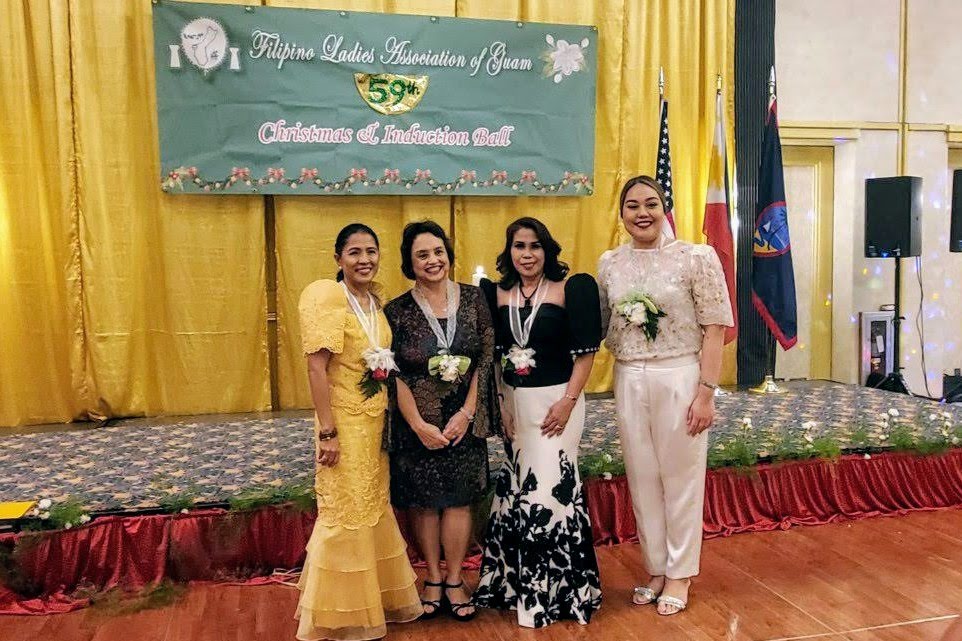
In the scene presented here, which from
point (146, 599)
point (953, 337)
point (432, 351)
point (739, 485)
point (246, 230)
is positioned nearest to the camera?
point (432, 351)

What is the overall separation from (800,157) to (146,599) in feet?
18.7

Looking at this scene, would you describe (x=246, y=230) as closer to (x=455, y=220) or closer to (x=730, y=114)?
(x=455, y=220)

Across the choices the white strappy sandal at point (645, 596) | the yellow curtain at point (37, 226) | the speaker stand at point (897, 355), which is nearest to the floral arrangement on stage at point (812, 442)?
the white strappy sandal at point (645, 596)

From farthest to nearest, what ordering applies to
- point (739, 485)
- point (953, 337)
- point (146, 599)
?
point (953, 337) → point (739, 485) → point (146, 599)

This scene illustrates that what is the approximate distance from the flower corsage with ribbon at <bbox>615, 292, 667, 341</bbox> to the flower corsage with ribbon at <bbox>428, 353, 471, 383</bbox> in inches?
21.9

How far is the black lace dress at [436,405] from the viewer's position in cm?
271

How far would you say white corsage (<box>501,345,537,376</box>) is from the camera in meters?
2.71

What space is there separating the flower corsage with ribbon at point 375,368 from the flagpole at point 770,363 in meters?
3.88

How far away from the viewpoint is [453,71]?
18.3ft

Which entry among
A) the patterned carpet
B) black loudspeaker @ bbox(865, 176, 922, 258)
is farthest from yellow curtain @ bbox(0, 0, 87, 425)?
black loudspeaker @ bbox(865, 176, 922, 258)

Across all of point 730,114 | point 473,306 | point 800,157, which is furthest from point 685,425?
point 800,157

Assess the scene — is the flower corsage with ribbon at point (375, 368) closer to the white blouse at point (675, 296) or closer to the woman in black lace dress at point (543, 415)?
the woman in black lace dress at point (543, 415)

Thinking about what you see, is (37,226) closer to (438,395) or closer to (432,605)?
(438,395)

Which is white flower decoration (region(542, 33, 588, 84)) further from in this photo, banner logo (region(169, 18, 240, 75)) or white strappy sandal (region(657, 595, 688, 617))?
white strappy sandal (region(657, 595, 688, 617))
